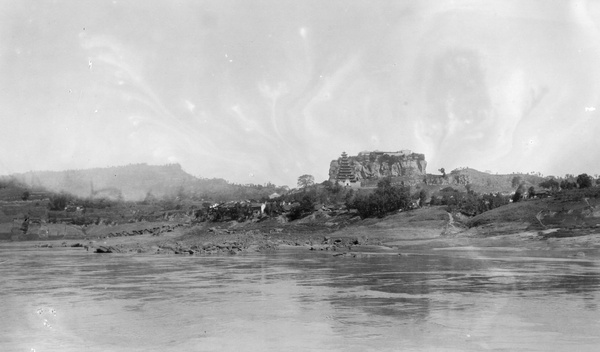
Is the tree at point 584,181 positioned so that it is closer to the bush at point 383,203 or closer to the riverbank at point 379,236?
the riverbank at point 379,236

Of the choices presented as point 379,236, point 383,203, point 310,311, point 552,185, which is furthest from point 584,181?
point 310,311

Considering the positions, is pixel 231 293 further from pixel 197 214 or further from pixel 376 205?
pixel 197 214

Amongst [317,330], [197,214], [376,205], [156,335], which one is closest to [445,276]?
[317,330]

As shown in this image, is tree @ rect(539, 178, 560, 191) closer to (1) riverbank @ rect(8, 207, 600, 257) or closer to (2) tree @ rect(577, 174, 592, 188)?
(2) tree @ rect(577, 174, 592, 188)

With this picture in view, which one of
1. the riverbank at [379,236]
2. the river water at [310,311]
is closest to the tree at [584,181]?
the riverbank at [379,236]

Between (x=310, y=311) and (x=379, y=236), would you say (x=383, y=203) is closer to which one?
(x=379, y=236)

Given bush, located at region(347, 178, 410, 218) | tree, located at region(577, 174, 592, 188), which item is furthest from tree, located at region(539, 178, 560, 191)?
bush, located at region(347, 178, 410, 218)

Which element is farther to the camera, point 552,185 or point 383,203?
point 552,185
